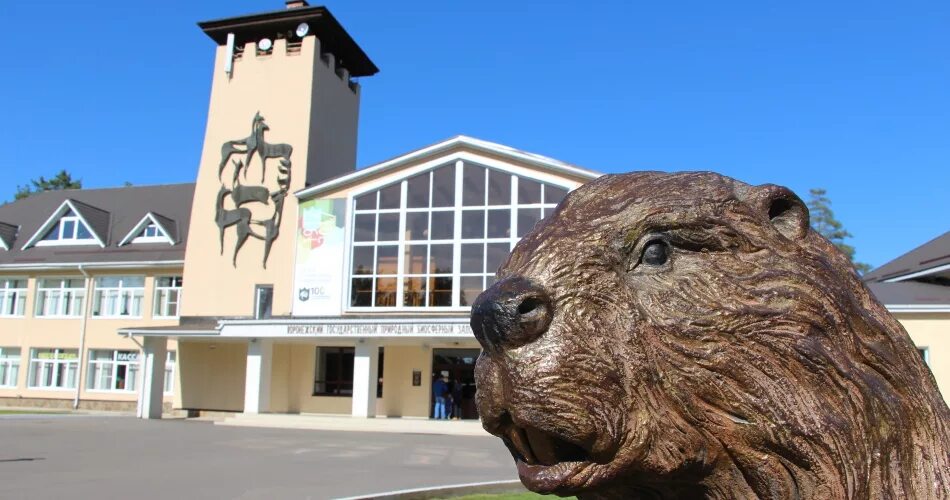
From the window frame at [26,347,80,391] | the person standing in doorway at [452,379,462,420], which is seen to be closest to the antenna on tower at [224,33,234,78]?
the window frame at [26,347,80,391]

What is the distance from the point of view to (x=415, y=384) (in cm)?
2606

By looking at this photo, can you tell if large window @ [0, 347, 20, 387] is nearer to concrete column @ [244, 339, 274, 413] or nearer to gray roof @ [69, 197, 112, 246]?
gray roof @ [69, 197, 112, 246]

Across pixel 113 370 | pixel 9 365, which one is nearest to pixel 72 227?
pixel 9 365

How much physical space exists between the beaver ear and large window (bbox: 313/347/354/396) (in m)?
26.2

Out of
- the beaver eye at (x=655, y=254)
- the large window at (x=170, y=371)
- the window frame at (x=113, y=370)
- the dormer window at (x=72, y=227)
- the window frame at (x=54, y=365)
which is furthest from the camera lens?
the dormer window at (x=72, y=227)

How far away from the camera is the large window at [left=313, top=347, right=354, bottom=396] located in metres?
27.2

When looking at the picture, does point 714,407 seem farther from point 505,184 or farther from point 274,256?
point 274,256

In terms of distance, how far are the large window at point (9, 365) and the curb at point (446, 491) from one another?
2963 cm

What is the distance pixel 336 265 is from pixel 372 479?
15542 millimetres

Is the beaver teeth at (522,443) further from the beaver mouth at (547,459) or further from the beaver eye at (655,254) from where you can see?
the beaver eye at (655,254)

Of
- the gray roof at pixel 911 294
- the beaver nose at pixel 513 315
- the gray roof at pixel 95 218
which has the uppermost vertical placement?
the gray roof at pixel 95 218

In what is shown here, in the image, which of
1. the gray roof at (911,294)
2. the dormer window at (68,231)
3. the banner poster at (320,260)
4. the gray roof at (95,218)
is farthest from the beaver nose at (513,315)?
the dormer window at (68,231)

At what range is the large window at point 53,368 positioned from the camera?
31109mm

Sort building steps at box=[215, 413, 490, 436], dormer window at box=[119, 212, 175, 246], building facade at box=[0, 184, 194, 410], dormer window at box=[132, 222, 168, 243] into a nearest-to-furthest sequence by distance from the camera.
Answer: building steps at box=[215, 413, 490, 436] → building facade at box=[0, 184, 194, 410] → dormer window at box=[119, 212, 175, 246] → dormer window at box=[132, 222, 168, 243]
